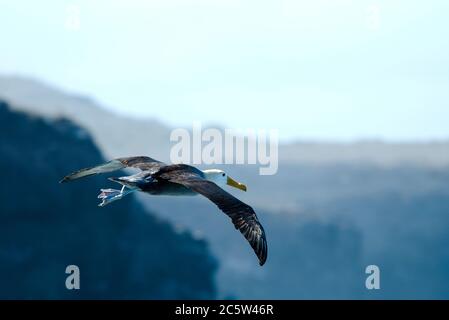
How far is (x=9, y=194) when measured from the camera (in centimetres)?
15025

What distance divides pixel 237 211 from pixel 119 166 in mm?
5942

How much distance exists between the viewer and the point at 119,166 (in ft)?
107

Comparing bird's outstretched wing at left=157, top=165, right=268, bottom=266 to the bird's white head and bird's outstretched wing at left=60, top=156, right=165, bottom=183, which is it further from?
the bird's white head

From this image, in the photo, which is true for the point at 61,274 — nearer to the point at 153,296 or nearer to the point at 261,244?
the point at 153,296

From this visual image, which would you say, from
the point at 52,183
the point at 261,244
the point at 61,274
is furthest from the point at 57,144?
the point at 261,244

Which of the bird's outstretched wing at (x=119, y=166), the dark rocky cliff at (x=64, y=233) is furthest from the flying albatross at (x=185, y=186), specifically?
the dark rocky cliff at (x=64, y=233)

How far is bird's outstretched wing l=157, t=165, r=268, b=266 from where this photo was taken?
26.9 meters

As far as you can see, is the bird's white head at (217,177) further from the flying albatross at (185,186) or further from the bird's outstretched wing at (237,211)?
the bird's outstretched wing at (237,211)

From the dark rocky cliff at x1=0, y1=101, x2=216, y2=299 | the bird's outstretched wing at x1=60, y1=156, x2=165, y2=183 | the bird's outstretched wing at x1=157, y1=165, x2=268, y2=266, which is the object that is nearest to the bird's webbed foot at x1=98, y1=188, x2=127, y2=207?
the bird's outstretched wing at x1=60, y1=156, x2=165, y2=183

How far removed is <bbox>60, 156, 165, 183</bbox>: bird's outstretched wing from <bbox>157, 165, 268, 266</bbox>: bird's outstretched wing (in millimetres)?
2518

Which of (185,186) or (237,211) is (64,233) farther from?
(237,211)

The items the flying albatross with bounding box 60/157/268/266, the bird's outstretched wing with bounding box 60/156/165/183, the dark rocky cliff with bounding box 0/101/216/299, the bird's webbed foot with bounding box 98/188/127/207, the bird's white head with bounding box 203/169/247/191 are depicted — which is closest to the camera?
the flying albatross with bounding box 60/157/268/266
